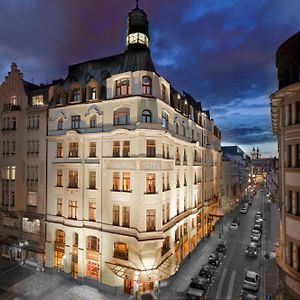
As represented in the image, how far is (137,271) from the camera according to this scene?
2891 centimetres

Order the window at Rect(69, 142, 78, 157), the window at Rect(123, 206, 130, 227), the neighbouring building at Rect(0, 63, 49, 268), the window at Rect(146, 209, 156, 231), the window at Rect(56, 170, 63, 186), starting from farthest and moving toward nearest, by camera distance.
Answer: the neighbouring building at Rect(0, 63, 49, 268)
the window at Rect(56, 170, 63, 186)
the window at Rect(69, 142, 78, 157)
the window at Rect(123, 206, 130, 227)
the window at Rect(146, 209, 156, 231)

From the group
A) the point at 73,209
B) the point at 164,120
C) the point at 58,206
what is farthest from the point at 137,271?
the point at 164,120

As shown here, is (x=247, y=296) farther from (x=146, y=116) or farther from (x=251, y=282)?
(x=146, y=116)

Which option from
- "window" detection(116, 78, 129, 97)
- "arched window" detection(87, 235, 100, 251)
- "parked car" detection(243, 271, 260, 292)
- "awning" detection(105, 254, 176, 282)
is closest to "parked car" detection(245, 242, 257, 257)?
"parked car" detection(243, 271, 260, 292)

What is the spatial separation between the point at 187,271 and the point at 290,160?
2551 centimetres

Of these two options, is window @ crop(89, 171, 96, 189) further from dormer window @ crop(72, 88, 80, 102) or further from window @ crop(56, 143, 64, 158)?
dormer window @ crop(72, 88, 80, 102)

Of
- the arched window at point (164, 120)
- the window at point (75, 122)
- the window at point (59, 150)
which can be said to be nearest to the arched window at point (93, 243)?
the window at point (59, 150)

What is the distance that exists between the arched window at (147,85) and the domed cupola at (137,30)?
7458mm

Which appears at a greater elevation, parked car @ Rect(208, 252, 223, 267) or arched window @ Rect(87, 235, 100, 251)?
arched window @ Rect(87, 235, 100, 251)

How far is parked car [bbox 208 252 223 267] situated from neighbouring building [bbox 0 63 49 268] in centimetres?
2540

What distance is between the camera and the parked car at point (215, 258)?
39.7 meters

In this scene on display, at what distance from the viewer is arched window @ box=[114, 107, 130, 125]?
31.5m

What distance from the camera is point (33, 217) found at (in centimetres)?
3844

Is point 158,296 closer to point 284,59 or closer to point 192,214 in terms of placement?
point 192,214
